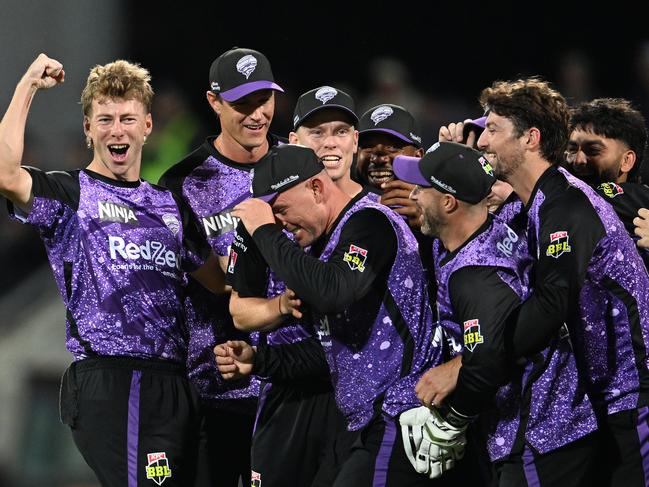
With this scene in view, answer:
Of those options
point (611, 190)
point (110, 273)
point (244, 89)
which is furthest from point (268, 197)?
point (611, 190)

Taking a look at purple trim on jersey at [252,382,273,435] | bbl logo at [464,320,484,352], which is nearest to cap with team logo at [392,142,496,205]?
bbl logo at [464,320,484,352]

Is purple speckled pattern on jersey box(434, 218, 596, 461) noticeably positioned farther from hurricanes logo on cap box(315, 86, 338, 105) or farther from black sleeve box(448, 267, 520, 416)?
hurricanes logo on cap box(315, 86, 338, 105)

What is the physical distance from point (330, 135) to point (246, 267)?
88 centimetres

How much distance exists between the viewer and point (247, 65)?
15.0 ft

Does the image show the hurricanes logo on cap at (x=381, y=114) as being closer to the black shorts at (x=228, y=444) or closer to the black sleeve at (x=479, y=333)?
the black shorts at (x=228, y=444)

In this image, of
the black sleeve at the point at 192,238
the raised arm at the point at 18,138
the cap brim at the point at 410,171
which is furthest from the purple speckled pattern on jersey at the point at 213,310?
the cap brim at the point at 410,171

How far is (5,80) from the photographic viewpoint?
24.3 feet

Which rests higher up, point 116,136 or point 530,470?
point 116,136

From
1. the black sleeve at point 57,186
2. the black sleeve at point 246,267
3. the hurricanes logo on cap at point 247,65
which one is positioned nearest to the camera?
the black sleeve at point 246,267

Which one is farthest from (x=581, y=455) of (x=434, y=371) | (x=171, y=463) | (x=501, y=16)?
(x=501, y=16)

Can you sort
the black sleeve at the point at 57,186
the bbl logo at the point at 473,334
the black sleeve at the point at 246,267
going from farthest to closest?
the black sleeve at the point at 57,186 → the black sleeve at the point at 246,267 → the bbl logo at the point at 473,334

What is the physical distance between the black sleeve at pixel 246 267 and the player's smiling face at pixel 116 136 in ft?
2.04

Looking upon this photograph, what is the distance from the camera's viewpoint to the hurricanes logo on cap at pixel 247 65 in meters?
4.56

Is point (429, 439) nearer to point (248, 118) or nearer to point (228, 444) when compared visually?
point (228, 444)
